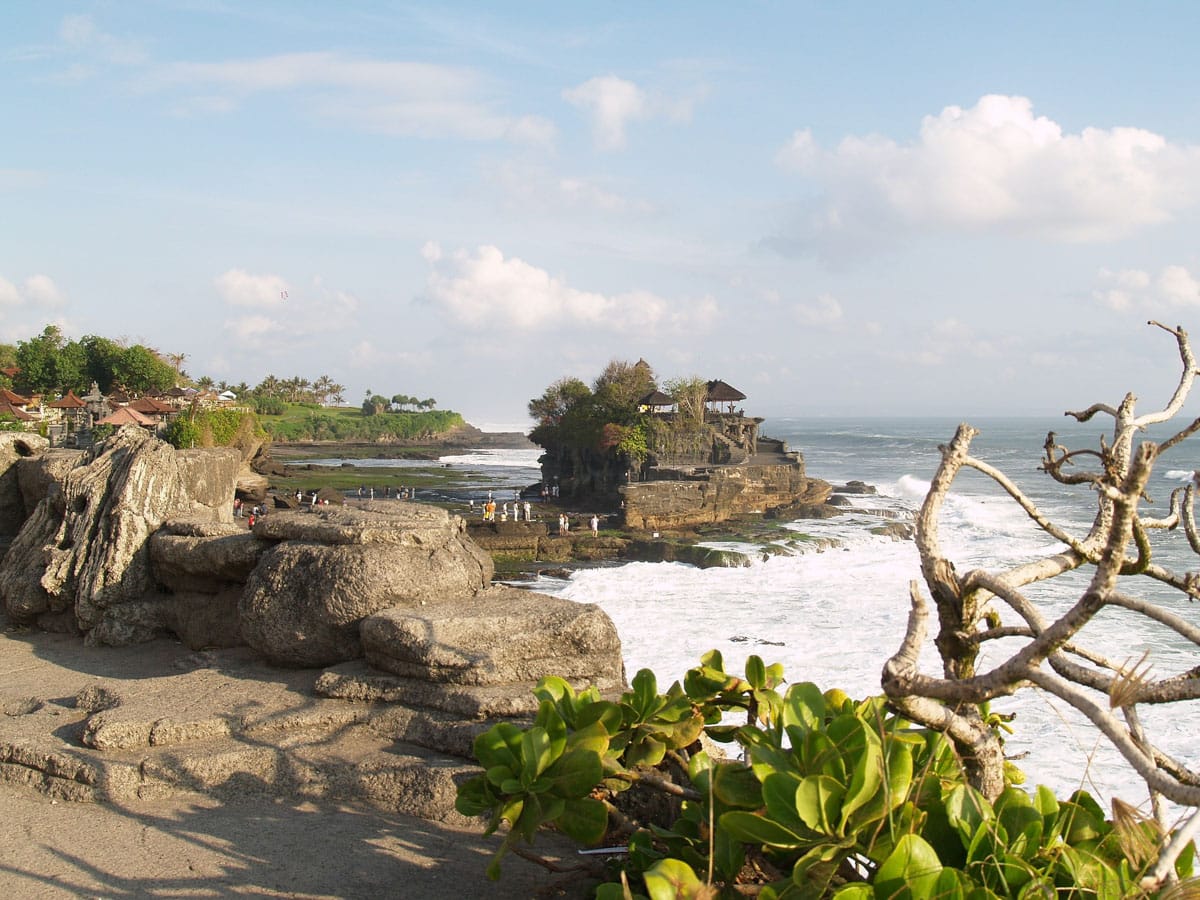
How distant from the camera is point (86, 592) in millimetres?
7820

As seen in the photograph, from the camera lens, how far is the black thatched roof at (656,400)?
152 feet

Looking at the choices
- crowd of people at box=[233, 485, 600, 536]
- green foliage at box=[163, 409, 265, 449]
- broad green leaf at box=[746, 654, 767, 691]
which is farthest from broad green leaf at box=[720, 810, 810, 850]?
green foliage at box=[163, 409, 265, 449]

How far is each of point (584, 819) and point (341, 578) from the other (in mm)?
3445

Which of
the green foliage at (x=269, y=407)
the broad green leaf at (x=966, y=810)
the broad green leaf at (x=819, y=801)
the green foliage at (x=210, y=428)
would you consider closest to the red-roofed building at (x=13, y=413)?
the green foliage at (x=210, y=428)

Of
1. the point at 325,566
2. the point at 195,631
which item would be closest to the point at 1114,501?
the point at 325,566

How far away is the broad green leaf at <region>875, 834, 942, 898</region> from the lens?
2.32 m

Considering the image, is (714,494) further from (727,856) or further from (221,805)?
(727,856)

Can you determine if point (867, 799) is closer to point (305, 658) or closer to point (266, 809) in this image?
point (266, 809)

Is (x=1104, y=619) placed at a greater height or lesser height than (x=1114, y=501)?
lesser

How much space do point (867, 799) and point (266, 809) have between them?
3.26 metres

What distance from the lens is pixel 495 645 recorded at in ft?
17.7

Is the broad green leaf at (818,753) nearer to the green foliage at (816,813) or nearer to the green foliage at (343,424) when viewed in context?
the green foliage at (816,813)

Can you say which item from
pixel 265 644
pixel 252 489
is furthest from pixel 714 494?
pixel 265 644

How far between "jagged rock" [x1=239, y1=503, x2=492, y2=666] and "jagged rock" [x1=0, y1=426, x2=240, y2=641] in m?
1.99
